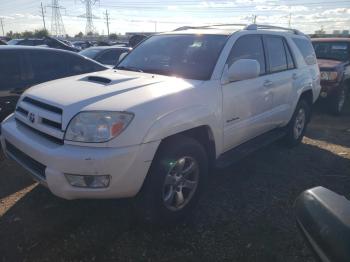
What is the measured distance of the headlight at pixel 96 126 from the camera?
263 cm

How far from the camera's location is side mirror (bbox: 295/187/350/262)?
1191 millimetres

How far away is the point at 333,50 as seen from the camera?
9.45m

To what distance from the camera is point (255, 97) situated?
13.4 ft

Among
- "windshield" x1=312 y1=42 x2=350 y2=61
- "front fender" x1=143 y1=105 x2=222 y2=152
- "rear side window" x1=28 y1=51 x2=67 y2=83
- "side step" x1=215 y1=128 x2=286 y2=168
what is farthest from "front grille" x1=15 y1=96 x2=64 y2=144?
"windshield" x1=312 y1=42 x2=350 y2=61

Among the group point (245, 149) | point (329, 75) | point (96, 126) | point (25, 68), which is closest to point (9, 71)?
point (25, 68)

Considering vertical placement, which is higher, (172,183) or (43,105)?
(43,105)

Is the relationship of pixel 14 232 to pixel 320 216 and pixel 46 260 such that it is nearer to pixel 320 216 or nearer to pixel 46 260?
pixel 46 260

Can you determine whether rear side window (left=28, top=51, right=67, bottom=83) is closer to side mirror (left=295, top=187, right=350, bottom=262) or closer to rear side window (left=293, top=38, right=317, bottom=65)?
rear side window (left=293, top=38, right=317, bottom=65)

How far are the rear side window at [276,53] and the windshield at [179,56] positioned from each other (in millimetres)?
1016

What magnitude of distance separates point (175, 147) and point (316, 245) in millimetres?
1790

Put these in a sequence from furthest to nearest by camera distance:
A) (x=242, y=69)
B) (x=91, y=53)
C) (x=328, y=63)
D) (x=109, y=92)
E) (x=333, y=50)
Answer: (x=91, y=53) → (x=333, y=50) → (x=328, y=63) → (x=242, y=69) → (x=109, y=92)

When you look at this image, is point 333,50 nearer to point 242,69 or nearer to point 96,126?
point 242,69

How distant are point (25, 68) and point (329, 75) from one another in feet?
21.9

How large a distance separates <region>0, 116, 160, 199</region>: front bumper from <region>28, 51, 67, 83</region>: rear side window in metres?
2.46
